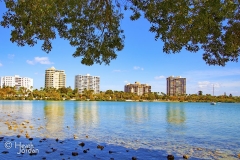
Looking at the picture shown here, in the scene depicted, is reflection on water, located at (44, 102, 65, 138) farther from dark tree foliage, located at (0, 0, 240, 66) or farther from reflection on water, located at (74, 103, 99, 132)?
dark tree foliage, located at (0, 0, 240, 66)

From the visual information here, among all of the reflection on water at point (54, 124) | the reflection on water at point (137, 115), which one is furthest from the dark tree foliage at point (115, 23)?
the reflection on water at point (137, 115)

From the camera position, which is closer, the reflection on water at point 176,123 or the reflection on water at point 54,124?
the reflection on water at point 54,124

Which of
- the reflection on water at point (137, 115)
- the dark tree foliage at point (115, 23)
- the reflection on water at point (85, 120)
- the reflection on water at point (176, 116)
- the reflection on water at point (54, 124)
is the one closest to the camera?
the dark tree foliage at point (115, 23)

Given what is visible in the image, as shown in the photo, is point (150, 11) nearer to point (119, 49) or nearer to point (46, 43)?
point (119, 49)

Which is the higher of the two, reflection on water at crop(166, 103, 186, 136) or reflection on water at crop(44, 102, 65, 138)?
reflection on water at crop(44, 102, 65, 138)

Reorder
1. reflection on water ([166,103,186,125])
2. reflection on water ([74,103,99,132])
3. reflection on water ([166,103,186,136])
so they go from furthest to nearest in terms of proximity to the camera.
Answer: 1. reflection on water ([166,103,186,125])
2. reflection on water ([74,103,99,132])
3. reflection on water ([166,103,186,136])

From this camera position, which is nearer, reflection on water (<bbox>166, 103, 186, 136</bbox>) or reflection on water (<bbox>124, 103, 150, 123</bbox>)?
reflection on water (<bbox>166, 103, 186, 136</bbox>)

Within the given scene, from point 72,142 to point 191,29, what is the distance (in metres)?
16.5

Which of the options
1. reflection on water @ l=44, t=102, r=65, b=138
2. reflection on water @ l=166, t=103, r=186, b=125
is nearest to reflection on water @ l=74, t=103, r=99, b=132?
reflection on water @ l=44, t=102, r=65, b=138

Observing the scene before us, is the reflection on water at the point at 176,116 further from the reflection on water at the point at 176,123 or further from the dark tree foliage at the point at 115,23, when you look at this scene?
the dark tree foliage at the point at 115,23

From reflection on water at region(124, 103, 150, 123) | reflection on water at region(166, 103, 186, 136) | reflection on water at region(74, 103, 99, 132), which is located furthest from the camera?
reflection on water at region(124, 103, 150, 123)

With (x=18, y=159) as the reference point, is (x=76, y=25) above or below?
above

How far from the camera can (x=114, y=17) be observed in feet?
33.8

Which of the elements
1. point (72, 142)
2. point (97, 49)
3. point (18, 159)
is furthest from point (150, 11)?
point (72, 142)
